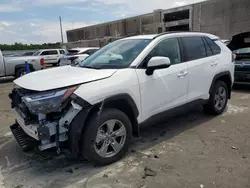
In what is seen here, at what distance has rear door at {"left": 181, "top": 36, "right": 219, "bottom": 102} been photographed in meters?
4.29

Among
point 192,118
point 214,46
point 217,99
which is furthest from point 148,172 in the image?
point 214,46

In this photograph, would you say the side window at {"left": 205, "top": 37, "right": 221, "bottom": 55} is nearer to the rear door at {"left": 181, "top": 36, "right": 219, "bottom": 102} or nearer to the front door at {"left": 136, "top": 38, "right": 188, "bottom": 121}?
the rear door at {"left": 181, "top": 36, "right": 219, "bottom": 102}

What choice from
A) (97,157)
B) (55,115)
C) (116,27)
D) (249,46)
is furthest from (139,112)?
(116,27)

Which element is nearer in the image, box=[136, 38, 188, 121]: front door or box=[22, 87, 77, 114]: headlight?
box=[22, 87, 77, 114]: headlight

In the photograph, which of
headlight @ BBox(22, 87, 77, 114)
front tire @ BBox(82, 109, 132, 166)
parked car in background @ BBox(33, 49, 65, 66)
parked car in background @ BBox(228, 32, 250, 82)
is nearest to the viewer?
headlight @ BBox(22, 87, 77, 114)

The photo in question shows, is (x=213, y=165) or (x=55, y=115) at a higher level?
(x=55, y=115)

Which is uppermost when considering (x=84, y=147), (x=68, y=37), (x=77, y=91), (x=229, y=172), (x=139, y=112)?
(x=68, y=37)

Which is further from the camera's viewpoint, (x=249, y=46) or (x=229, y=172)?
(x=249, y=46)

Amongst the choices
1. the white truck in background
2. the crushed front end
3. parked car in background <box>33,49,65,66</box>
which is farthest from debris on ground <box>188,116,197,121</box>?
parked car in background <box>33,49,65,66</box>

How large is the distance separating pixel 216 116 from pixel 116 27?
130 ft

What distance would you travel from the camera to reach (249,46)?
27.0 ft

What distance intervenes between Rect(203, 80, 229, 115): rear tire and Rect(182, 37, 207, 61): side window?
0.81 meters

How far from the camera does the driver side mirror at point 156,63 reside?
3.37 metres

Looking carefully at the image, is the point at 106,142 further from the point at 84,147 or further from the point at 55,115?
the point at 55,115
